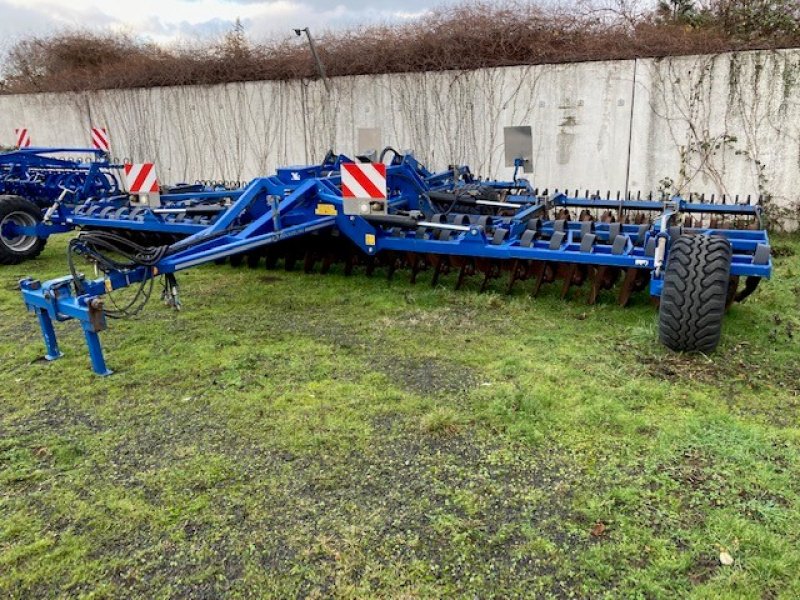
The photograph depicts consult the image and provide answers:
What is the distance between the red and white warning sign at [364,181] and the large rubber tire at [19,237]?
4047mm

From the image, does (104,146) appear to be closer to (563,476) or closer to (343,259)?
(343,259)

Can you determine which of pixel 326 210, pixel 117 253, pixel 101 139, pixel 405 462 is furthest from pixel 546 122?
pixel 101 139

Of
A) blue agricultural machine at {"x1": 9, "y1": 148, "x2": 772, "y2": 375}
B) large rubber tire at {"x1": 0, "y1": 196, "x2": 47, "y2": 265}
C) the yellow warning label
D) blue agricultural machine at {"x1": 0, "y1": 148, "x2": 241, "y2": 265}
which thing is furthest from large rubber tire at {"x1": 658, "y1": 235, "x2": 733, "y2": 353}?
large rubber tire at {"x1": 0, "y1": 196, "x2": 47, "y2": 265}

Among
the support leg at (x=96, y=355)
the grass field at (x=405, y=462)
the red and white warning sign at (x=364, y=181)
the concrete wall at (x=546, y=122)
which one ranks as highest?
the concrete wall at (x=546, y=122)

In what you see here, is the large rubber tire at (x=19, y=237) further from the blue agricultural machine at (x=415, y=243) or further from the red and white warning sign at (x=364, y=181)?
the red and white warning sign at (x=364, y=181)

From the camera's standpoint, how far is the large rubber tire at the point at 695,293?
3541 millimetres

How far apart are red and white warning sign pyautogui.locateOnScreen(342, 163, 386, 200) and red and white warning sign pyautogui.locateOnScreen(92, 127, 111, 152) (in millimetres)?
6705

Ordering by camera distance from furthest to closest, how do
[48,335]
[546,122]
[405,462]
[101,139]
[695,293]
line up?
[101,139] < [546,122] < [48,335] < [695,293] < [405,462]

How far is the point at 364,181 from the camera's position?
4.89 m

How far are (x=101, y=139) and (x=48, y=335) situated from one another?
862 centimetres

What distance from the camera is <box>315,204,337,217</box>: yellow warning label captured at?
5227 millimetres

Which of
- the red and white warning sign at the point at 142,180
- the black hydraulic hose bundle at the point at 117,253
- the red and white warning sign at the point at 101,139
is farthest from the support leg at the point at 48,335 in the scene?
the red and white warning sign at the point at 101,139

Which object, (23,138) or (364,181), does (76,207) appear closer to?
(364,181)

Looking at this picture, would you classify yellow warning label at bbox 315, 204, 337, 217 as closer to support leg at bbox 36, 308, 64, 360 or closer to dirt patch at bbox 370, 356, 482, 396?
dirt patch at bbox 370, 356, 482, 396
